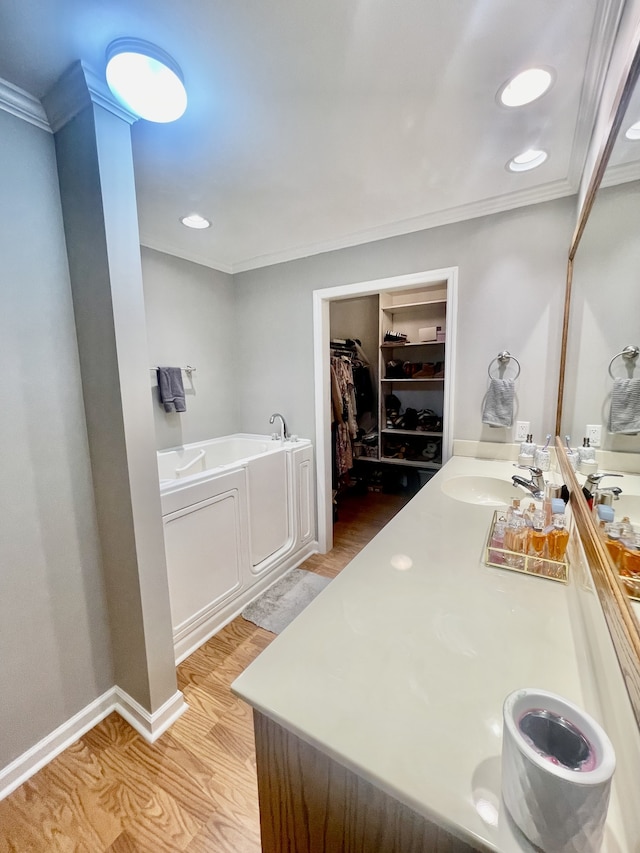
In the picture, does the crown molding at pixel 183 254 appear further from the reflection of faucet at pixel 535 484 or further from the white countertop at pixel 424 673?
the reflection of faucet at pixel 535 484

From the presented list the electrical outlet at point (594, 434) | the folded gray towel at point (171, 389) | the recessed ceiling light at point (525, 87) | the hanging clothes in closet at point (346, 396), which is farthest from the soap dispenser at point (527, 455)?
the folded gray towel at point (171, 389)

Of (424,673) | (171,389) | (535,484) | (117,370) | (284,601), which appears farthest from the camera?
(171,389)

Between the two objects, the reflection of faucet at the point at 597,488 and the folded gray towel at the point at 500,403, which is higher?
the folded gray towel at the point at 500,403

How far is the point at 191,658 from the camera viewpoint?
1756mm

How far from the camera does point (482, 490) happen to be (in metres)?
1.65

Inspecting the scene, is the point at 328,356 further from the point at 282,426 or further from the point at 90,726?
the point at 90,726

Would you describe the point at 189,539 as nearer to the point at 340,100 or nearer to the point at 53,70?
the point at 53,70

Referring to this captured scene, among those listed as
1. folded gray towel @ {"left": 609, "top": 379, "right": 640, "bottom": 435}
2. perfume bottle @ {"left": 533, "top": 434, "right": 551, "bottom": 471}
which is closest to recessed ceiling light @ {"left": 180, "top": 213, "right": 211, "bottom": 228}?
folded gray towel @ {"left": 609, "top": 379, "right": 640, "bottom": 435}

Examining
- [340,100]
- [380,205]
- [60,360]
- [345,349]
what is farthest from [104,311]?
[345,349]

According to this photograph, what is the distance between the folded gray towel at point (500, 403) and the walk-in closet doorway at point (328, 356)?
0.73 feet

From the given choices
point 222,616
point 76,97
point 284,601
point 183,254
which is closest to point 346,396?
point 183,254

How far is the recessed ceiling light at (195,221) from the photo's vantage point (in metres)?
1.91

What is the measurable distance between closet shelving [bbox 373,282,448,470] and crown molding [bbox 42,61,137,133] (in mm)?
2643

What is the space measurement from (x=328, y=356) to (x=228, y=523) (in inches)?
53.2
